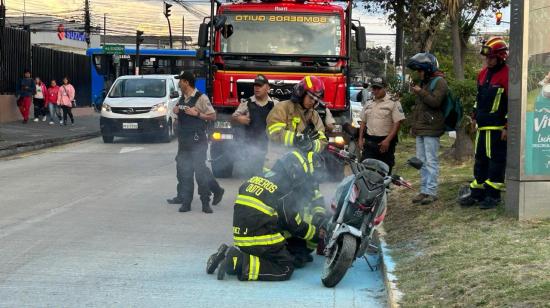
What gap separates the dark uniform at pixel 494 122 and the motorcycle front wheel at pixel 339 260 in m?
2.86

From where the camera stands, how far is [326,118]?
9.34m

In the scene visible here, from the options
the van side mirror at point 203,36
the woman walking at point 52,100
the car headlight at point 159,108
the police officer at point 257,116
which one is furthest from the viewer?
the woman walking at point 52,100

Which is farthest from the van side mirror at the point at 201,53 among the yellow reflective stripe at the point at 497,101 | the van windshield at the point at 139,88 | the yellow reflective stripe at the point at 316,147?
the van windshield at the point at 139,88

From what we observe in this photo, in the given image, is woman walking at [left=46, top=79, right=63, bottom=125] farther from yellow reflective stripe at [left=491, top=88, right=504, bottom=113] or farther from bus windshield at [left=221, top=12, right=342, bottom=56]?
yellow reflective stripe at [left=491, top=88, right=504, bottom=113]

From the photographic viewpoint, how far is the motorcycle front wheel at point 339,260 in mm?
6430

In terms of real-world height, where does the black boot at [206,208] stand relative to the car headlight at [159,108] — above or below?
below

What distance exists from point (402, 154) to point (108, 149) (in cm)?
811

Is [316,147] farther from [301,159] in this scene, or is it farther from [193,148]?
[193,148]

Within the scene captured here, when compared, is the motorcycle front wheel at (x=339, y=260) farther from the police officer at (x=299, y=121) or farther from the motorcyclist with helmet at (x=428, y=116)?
the motorcyclist with helmet at (x=428, y=116)

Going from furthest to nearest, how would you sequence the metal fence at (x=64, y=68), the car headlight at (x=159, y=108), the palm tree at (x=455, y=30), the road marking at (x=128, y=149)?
the metal fence at (x=64, y=68)
the car headlight at (x=159, y=108)
the road marking at (x=128, y=149)
the palm tree at (x=455, y=30)

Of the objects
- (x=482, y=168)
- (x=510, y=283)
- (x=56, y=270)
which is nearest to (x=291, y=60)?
(x=482, y=168)

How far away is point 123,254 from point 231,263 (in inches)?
60.3

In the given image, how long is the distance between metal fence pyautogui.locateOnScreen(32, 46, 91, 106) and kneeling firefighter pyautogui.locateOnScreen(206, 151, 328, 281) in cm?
2693

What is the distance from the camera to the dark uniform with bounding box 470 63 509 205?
8.77m
